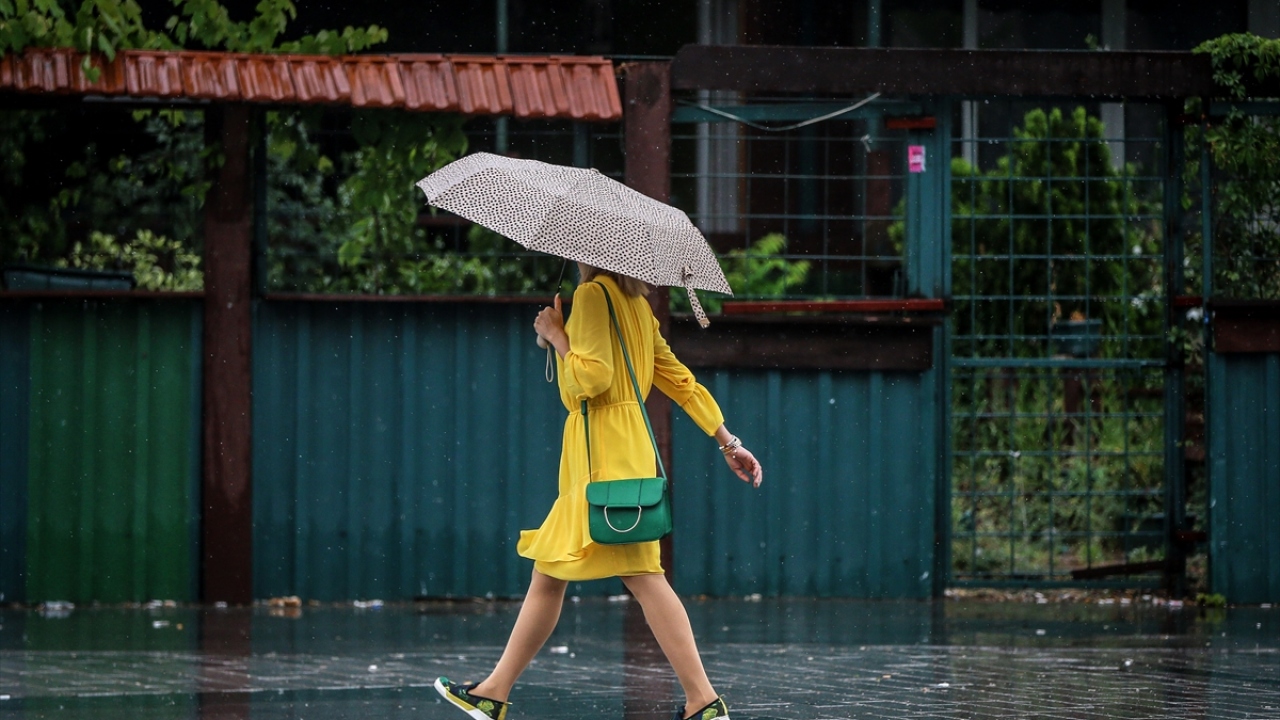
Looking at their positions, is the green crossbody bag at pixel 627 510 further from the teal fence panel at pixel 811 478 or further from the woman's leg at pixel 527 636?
the teal fence panel at pixel 811 478

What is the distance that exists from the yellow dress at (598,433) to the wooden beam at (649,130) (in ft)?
12.1

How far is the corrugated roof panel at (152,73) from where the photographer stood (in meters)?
9.23

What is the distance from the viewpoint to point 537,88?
963 cm

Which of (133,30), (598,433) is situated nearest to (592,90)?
(133,30)

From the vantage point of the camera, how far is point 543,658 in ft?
27.2

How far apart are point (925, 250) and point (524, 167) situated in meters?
4.42

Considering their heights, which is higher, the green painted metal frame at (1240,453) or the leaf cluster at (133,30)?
the leaf cluster at (133,30)

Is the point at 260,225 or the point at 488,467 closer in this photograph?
the point at 260,225

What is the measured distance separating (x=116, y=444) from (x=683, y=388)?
468 centimetres

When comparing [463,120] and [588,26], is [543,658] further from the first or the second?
[588,26]

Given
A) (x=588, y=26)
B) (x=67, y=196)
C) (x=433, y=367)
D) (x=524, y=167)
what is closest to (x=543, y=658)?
(x=433, y=367)

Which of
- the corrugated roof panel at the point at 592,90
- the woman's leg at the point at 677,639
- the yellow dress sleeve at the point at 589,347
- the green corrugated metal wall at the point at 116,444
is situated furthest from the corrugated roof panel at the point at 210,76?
the woman's leg at the point at 677,639

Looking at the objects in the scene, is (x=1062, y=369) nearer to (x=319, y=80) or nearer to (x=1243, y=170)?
(x=1243, y=170)

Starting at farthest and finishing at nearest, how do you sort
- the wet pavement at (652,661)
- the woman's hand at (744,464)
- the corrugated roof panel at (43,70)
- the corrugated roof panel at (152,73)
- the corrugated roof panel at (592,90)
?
the corrugated roof panel at (592,90) < the corrugated roof panel at (152,73) < the corrugated roof panel at (43,70) < the wet pavement at (652,661) < the woman's hand at (744,464)
